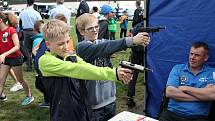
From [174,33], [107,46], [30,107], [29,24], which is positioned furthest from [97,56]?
[29,24]

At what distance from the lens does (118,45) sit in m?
2.81

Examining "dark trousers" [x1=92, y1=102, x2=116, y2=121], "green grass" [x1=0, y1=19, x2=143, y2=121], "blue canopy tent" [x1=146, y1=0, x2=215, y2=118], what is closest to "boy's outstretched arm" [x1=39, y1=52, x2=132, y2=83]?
"dark trousers" [x1=92, y1=102, x2=116, y2=121]

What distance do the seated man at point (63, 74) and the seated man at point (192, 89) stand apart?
157 cm

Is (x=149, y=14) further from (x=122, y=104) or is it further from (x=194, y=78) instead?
(x=122, y=104)

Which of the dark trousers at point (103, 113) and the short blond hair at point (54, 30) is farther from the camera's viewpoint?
the dark trousers at point (103, 113)

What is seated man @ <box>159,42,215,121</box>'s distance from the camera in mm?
3801

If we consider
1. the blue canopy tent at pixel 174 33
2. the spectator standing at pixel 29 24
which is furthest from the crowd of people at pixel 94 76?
the spectator standing at pixel 29 24

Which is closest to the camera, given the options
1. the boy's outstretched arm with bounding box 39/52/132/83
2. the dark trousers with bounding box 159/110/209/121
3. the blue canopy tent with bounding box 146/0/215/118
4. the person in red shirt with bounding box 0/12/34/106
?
the boy's outstretched arm with bounding box 39/52/132/83

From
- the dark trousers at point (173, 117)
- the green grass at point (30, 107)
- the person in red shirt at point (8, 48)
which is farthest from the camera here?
the person in red shirt at point (8, 48)

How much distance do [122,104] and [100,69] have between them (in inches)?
146

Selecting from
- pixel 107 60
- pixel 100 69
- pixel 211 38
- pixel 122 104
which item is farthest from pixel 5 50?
pixel 100 69

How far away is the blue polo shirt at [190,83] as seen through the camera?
3836mm

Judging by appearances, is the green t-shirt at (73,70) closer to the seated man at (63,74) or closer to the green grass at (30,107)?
the seated man at (63,74)

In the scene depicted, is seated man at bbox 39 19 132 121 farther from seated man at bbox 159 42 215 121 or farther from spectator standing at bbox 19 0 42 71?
spectator standing at bbox 19 0 42 71
